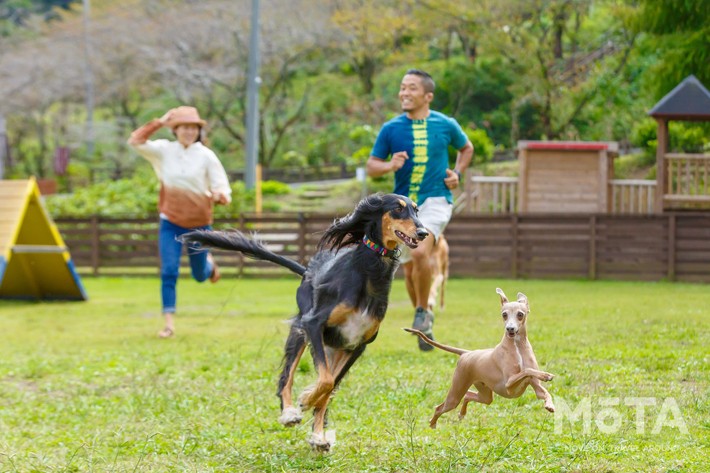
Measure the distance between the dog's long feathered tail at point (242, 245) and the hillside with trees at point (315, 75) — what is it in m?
17.0

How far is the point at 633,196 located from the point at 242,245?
18.3 m

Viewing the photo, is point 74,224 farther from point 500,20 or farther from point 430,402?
point 430,402

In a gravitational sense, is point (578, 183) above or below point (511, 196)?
above

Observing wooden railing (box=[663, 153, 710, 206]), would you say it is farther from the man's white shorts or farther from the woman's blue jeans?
the man's white shorts

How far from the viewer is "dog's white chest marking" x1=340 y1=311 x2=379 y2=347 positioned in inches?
203

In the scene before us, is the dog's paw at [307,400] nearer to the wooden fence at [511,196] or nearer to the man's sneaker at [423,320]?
the man's sneaker at [423,320]

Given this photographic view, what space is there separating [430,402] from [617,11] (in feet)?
80.5

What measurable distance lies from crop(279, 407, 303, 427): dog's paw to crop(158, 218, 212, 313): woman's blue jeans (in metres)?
5.43

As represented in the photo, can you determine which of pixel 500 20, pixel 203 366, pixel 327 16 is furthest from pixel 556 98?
pixel 203 366

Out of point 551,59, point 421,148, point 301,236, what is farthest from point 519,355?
point 551,59

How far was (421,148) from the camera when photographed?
8281 millimetres

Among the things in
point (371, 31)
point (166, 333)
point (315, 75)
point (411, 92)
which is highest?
point (371, 31)

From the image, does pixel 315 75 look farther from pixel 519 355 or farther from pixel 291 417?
pixel 519 355

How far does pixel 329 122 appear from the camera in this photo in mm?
43188
